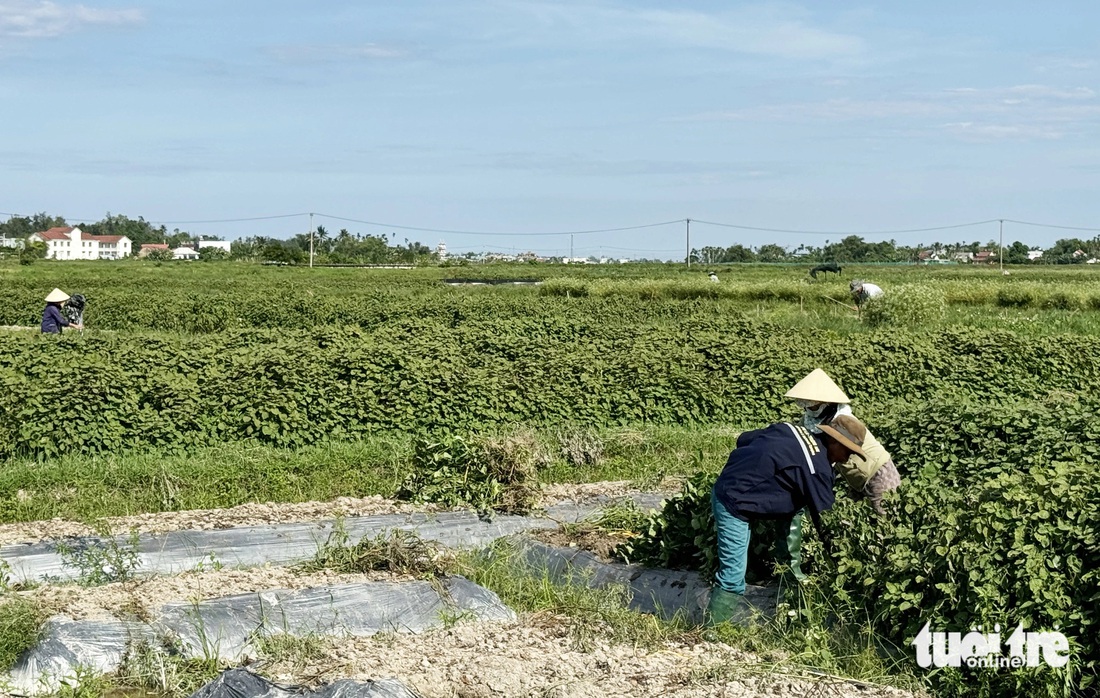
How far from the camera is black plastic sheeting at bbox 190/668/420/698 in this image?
4512 mm

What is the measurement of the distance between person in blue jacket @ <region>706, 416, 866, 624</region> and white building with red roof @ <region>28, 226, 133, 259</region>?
12586 centimetres

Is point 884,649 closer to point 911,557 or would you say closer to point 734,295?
point 911,557

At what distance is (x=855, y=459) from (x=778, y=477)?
25.3 inches

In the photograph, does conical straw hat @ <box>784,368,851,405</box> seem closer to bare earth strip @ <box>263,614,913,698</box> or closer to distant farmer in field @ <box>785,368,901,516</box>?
distant farmer in field @ <box>785,368,901,516</box>

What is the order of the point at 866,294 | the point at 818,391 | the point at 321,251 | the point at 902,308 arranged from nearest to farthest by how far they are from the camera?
the point at 818,391 < the point at 902,308 < the point at 866,294 < the point at 321,251

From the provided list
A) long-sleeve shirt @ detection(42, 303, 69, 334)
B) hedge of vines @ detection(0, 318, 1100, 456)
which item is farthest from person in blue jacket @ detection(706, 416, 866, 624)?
long-sleeve shirt @ detection(42, 303, 69, 334)

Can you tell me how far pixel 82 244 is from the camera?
13012 cm

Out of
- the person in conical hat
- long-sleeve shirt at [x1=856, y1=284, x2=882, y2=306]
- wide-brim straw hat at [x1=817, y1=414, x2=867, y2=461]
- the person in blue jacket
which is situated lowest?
the person in blue jacket

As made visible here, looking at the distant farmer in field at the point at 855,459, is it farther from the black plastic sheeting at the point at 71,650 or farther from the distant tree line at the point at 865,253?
the distant tree line at the point at 865,253

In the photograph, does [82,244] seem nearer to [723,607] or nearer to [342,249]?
[342,249]

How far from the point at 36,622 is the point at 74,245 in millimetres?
134178

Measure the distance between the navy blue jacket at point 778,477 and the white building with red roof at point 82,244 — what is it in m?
126

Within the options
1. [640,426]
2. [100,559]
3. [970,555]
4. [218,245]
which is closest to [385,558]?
[100,559]

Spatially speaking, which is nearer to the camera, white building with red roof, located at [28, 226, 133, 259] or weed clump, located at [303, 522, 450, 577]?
weed clump, located at [303, 522, 450, 577]
